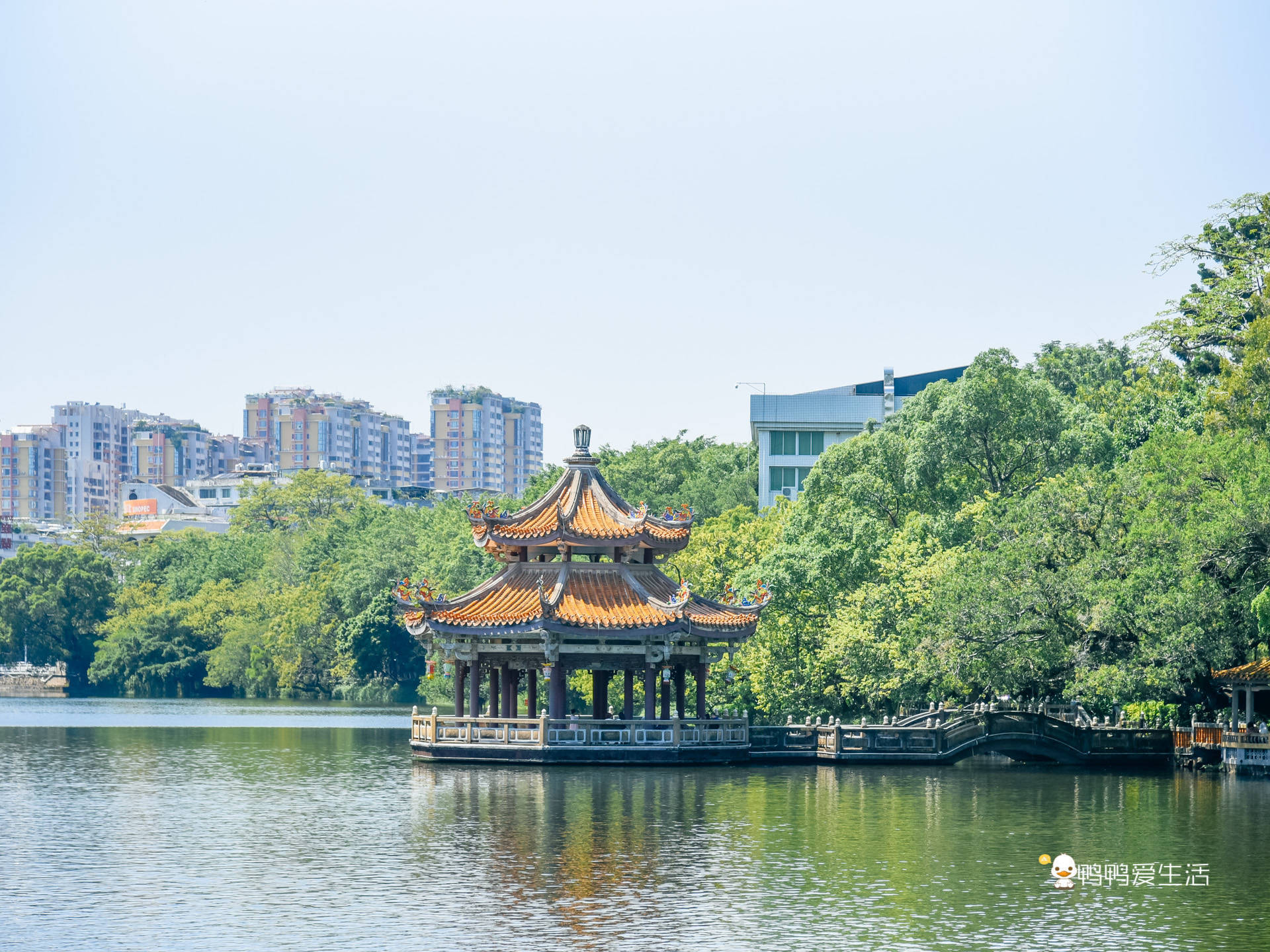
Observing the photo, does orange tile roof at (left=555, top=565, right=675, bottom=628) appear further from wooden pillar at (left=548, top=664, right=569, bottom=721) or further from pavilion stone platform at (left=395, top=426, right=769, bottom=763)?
wooden pillar at (left=548, top=664, right=569, bottom=721)

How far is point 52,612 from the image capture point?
138750 mm

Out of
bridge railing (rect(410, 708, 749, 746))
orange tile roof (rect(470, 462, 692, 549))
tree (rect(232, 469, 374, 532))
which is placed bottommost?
bridge railing (rect(410, 708, 749, 746))

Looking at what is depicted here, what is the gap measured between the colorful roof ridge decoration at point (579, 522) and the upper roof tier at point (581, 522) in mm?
20

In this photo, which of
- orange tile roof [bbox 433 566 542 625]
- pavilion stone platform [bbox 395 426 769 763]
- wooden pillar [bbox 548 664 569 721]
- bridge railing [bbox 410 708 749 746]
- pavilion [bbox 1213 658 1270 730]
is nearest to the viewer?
pavilion [bbox 1213 658 1270 730]

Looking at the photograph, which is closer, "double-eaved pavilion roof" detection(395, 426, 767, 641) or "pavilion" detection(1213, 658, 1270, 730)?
"pavilion" detection(1213, 658, 1270, 730)

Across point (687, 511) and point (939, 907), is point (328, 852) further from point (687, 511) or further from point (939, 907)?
point (687, 511)

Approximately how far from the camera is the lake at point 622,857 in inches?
1057

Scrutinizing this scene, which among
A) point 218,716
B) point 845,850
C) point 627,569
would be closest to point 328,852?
point 845,850

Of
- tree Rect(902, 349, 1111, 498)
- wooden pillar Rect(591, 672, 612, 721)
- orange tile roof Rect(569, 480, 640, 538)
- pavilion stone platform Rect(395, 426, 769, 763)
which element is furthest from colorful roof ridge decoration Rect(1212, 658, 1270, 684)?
wooden pillar Rect(591, 672, 612, 721)

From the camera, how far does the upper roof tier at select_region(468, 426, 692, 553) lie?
5581cm

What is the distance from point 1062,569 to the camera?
5388 cm

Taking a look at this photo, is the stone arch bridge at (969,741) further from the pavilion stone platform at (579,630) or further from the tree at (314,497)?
the tree at (314,497)

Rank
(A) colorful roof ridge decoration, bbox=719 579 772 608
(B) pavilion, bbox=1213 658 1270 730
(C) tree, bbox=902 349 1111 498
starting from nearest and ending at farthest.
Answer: (B) pavilion, bbox=1213 658 1270 730 < (A) colorful roof ridge decoration, bbox=719 579 772 608 < (C) tree, bbox=902 349 1111 498

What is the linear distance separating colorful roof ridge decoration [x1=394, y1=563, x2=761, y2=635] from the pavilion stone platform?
4 centimetres
